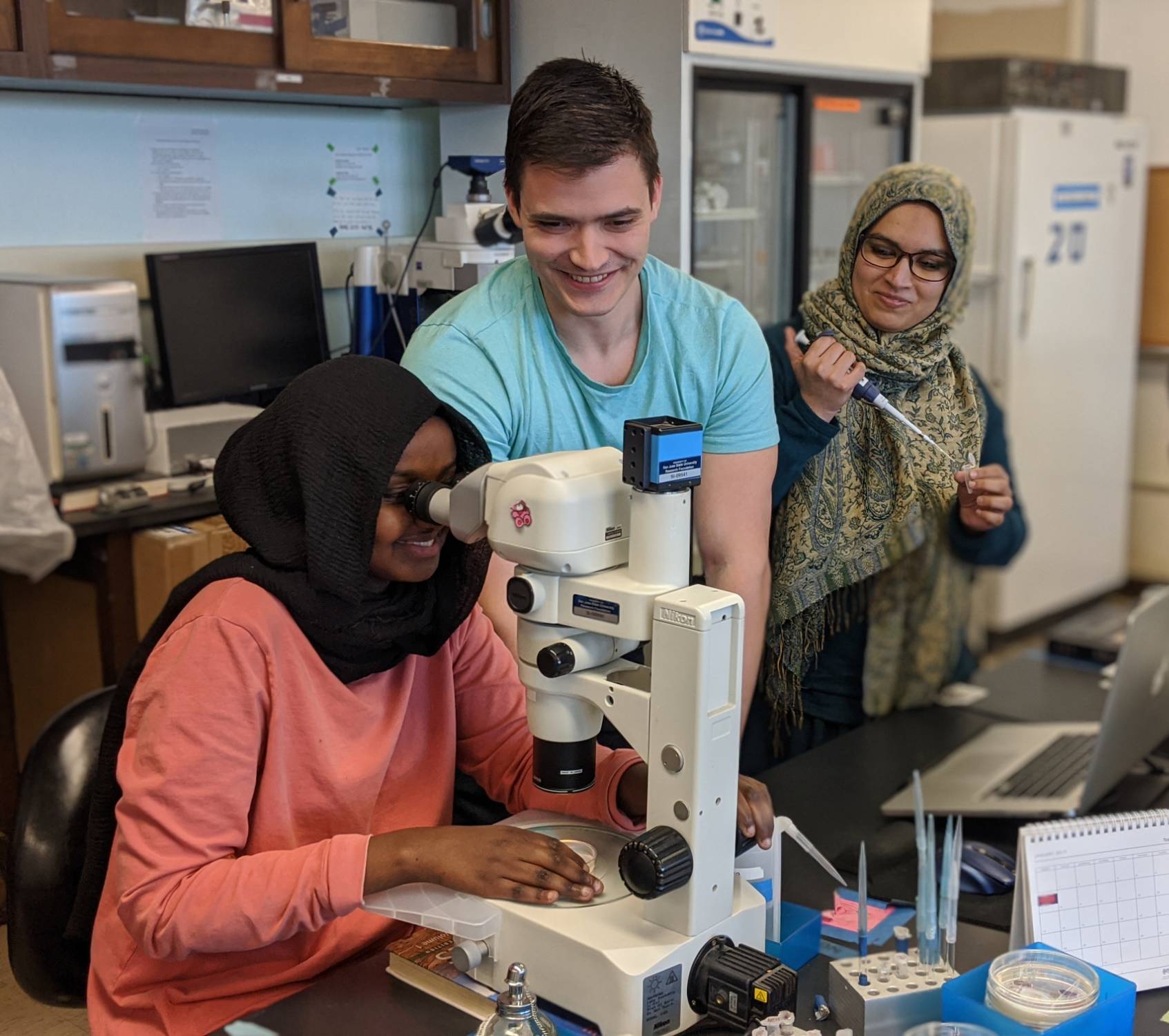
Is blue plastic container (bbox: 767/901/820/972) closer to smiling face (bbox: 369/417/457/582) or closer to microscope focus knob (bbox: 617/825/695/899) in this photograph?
microscope focus knob (bbox: 617/825/695/899)

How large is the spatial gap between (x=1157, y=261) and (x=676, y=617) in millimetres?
4344

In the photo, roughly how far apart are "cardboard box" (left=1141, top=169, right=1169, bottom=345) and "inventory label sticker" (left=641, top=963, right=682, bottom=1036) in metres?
4.36

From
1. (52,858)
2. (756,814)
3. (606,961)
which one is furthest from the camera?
(52,858)

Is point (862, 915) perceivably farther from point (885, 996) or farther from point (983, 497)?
point (983, 497)

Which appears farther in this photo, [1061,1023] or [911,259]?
[911,259]

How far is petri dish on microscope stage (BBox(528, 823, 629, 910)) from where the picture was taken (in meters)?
1.10

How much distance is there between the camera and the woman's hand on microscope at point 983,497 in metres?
1.59

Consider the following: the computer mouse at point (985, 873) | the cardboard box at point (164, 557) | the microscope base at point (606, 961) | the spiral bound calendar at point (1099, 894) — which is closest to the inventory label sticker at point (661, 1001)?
the microscope base at point (606, 961)

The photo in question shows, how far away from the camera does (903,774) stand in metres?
1.75

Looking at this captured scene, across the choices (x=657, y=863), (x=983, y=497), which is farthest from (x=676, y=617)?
(x=983, y=497)

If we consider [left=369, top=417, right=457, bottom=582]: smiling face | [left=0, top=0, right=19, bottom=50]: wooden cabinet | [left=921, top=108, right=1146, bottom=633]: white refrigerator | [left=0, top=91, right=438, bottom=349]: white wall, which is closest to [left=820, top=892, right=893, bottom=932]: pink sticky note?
[left=369, top=417, right=457, bottom=582]: smiling face

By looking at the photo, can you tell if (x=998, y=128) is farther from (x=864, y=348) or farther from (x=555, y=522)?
(x=555, y=522)

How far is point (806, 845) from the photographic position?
1.34 m

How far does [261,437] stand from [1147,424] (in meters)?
4.45
